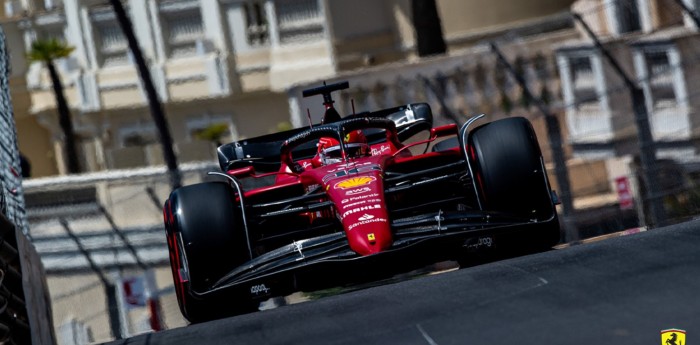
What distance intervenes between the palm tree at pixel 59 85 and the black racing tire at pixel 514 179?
26905 mm

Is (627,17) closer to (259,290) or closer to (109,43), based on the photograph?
(259,290)

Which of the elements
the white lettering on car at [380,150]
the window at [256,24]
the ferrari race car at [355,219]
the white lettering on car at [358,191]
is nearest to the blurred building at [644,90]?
the white lettering on car at [380,150]

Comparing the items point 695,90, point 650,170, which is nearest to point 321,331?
point 650,170

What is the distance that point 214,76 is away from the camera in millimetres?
38000

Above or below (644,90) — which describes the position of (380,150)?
above

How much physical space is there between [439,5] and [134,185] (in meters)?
13.7

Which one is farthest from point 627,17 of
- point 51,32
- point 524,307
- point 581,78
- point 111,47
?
point 51,32

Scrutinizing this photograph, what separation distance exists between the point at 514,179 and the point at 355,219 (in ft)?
3.47

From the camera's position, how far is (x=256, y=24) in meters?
37.8

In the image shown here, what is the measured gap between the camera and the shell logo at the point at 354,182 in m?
11.3

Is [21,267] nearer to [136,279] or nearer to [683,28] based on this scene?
[136,279]

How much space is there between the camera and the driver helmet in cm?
1248

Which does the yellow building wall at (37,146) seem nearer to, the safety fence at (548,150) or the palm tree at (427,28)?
the palm tree at (427,28)

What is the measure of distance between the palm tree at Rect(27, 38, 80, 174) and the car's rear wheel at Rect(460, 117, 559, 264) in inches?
1059
